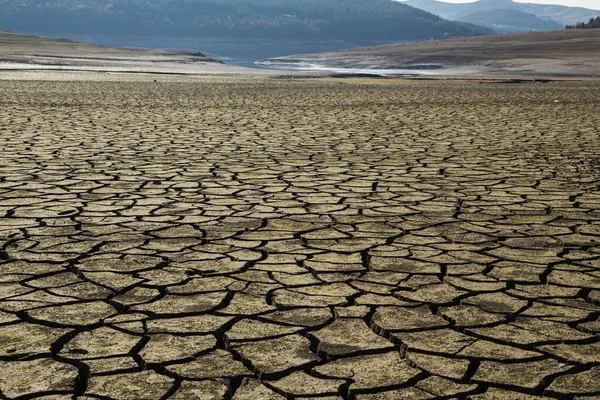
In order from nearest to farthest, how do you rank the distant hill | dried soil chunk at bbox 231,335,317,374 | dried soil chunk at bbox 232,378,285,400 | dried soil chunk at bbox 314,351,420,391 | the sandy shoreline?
dried soil chunk at bbox 232,378,285,400
dried soil chunk at bbox 314,351,420,391
dried soil chunk at bbox 231,335,317,374
the sandy shoreline
the distant hill

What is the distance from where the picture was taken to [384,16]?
148 meters

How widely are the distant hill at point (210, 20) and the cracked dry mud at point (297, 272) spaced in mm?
117228

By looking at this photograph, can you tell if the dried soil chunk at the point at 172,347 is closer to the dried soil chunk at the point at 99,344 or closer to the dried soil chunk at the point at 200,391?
the dried soil chunk at the point at 99,344

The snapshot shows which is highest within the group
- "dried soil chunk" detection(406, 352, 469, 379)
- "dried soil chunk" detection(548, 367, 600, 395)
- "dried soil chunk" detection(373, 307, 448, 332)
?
"dried soil chunk" detection(548, 367, 600, 395)

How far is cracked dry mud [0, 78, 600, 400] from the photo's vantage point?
2479 millimetres

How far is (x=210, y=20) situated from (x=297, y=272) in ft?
444

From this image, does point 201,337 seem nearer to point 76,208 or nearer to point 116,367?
point 116,367

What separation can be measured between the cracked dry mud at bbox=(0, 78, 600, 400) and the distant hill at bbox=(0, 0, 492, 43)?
117m

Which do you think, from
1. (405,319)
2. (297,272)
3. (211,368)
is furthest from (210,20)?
(211,368)

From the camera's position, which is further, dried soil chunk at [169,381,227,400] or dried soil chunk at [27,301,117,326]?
dried soil chunk at [27,301,117,326]

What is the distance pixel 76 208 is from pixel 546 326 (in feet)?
10.2

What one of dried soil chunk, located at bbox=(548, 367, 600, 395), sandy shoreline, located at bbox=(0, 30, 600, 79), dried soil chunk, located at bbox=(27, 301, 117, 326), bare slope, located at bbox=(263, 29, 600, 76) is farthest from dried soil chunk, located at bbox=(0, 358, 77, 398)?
bare slope, located at bbox=(263, 29, 600, 76)

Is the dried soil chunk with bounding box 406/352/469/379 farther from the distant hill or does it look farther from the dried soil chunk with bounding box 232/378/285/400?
the distant hill

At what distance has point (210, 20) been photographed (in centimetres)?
Answer: 13450
